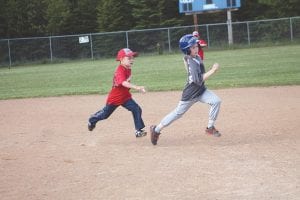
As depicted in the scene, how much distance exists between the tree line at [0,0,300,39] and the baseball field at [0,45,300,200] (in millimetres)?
36080

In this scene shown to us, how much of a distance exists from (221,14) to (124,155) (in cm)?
4526

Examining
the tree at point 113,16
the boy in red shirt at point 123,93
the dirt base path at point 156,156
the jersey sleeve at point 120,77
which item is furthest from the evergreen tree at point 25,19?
the jersey sleeve at point 120,77

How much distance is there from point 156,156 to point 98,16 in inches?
1781

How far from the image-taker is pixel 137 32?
44156 millimetres

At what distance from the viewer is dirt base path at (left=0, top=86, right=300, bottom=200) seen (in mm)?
6160

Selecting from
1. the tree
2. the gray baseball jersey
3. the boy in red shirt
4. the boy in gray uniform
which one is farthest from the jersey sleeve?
the tree

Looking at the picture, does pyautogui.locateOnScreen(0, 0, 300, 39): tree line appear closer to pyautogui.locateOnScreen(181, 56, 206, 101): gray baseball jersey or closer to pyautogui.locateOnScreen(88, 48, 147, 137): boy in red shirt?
pyautogui.locateOnScreen(88, 48, 147, 137): boy in red shirt

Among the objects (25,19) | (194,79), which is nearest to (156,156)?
(194,79)

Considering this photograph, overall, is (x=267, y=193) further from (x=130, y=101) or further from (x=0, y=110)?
(x=0, y=110)

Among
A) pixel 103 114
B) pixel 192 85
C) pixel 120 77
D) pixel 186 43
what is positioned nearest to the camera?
pixel 186 43

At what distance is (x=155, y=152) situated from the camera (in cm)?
823

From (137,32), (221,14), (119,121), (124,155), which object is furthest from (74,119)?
(221,14)

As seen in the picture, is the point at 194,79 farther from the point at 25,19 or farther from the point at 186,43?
the point at 25,19

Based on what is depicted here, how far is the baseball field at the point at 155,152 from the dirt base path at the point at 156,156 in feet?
0.04
